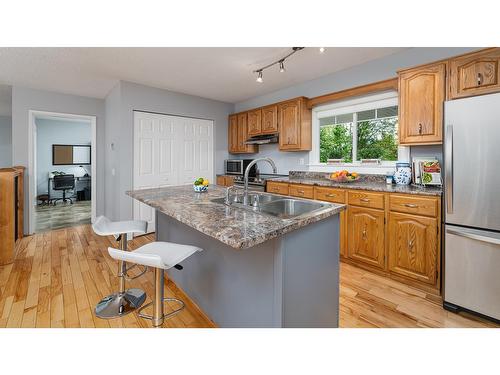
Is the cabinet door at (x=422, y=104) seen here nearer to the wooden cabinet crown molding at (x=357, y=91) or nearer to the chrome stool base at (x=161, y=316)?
the wooden cabinet crown molding at (x=357, y=91)

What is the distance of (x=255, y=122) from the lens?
445cm

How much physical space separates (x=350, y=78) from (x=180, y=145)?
2969mm

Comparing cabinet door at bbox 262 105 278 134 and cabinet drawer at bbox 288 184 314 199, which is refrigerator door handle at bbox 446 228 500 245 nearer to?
cabinet drawer at bbox 288 184 314 199

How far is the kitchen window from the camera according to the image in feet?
10.1

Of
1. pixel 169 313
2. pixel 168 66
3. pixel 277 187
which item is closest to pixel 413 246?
pixel 277 187

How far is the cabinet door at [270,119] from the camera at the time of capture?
4059 millimetres

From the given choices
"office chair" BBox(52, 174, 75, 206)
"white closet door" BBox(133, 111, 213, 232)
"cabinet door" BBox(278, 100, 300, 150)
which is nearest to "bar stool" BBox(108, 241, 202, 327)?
"white closet door" BBox(133, 111, 213, 232)

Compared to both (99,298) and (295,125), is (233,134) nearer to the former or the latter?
(295,125)

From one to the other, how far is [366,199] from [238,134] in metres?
2.96

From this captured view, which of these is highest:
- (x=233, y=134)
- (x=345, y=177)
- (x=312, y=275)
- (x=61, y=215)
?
(x=233, y=134)

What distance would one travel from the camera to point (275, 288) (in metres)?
1.25

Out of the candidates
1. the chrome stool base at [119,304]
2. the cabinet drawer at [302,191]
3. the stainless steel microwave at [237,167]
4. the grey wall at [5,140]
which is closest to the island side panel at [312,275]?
the chrome stool base at [119,304]
